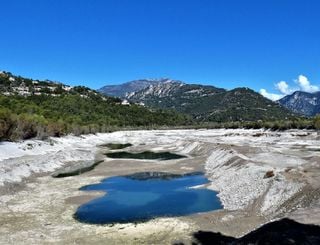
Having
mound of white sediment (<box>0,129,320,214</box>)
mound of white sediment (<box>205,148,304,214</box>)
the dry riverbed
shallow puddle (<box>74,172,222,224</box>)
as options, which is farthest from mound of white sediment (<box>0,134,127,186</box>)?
mound of white sediment (<box>205,148,304,214</box>)

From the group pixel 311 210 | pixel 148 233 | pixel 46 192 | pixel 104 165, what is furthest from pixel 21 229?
pixel 104 165

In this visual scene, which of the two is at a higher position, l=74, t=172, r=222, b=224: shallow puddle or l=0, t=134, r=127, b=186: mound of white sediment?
l=0, t=134, r=127, b=186: mound of white sediment

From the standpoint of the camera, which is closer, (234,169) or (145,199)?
(145,199)

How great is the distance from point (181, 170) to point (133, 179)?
9717 millimetres

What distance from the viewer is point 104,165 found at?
7562cm

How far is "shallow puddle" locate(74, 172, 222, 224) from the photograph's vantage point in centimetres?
3742

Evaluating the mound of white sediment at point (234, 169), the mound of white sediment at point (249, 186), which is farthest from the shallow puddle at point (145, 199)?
the mound of white sediment at point (234, 169)

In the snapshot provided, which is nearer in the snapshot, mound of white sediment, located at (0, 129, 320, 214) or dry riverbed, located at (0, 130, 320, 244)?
dry riverbed, located at (0, 130, 320, 244)

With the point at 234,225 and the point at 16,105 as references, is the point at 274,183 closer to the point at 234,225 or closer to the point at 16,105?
the point at 234,225

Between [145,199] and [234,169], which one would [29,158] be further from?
[234,169]

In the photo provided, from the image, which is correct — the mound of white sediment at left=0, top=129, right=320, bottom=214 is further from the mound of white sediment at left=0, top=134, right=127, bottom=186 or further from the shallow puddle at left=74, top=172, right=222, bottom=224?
the shallow puddle at left=74, top=172, right=222, bottom=224

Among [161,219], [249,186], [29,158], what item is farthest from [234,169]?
[29,158]

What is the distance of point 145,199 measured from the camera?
147ft

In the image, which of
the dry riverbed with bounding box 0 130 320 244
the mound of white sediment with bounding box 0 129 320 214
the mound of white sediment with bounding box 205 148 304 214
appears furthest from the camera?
the mound of white sediment with bounding box 0 129 320 214
